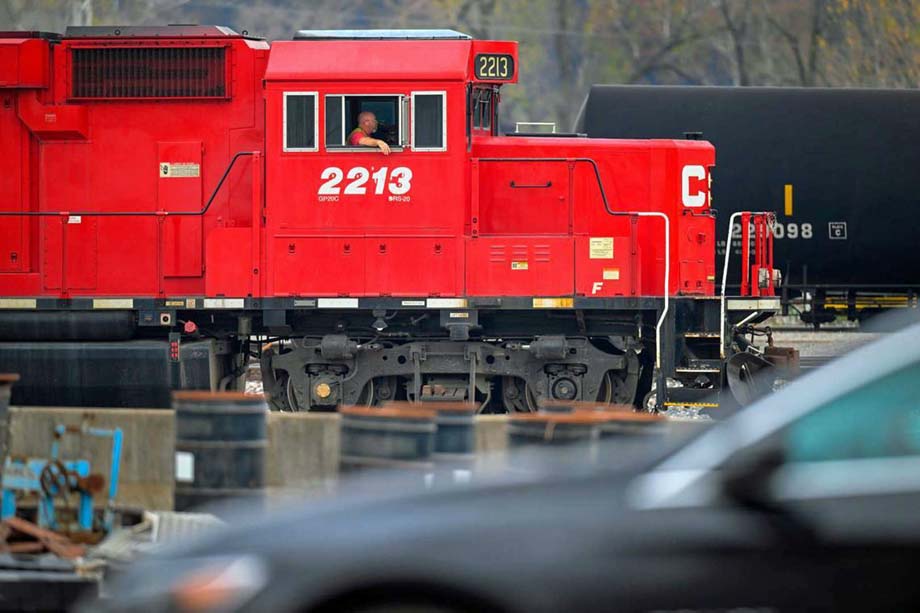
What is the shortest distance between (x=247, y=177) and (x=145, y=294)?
150 centimetres

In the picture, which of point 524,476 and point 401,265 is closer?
point 524,476

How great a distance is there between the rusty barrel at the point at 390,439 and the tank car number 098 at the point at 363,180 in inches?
223

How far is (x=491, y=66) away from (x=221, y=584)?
8386mm

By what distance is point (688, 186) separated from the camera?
12344mm

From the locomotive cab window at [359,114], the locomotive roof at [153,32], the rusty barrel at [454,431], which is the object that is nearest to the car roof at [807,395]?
the rusty barrel at [454,431]

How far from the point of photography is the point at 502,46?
11.9m

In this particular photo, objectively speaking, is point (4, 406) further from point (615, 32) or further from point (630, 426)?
point (615, 32)

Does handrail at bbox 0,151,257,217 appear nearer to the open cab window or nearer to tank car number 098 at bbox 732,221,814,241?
the open cab window

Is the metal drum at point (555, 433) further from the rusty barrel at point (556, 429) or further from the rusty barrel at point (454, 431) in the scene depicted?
the rusty barrel at point (454, 431)

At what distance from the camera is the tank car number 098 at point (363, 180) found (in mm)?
11617

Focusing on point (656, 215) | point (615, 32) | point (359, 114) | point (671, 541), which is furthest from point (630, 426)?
point (615, 32)

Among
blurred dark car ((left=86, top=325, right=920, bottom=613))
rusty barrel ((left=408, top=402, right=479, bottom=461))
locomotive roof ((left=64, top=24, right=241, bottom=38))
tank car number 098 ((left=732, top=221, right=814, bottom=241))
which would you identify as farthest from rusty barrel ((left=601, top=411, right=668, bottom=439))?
tank car number 098 ((left=732, top=221, right=814, bottom=241))

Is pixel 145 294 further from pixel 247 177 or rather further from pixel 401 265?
pixel 401 265

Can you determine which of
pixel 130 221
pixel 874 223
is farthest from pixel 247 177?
pixel 874 223
